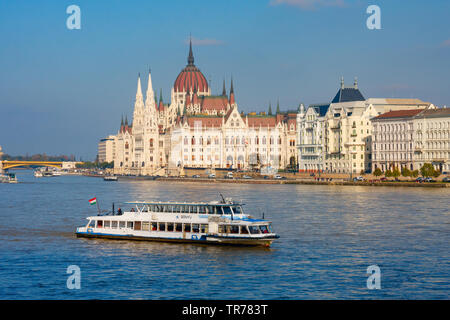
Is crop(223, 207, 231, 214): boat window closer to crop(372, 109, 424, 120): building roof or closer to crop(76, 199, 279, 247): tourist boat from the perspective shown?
crop(76, 199, 279, 247): tourist boat

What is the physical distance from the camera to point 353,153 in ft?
521

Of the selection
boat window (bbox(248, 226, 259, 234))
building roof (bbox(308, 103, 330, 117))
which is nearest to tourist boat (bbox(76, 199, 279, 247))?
boat window (bbox(248, 226, 259, 234))

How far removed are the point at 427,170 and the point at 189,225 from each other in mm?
86288

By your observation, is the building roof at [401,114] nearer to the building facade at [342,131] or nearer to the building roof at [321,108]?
the building facade at [342,131]

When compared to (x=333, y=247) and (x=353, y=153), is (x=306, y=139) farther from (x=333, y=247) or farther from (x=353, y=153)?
(x=333, y=247)

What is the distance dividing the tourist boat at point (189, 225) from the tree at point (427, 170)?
8247cm

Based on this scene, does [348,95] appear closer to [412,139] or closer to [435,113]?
[412,139]

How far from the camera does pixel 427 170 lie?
4995 inches

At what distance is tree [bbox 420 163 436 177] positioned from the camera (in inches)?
4943

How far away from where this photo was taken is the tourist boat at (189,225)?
4600cm

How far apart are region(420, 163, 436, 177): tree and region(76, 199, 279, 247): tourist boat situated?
82.5 m
